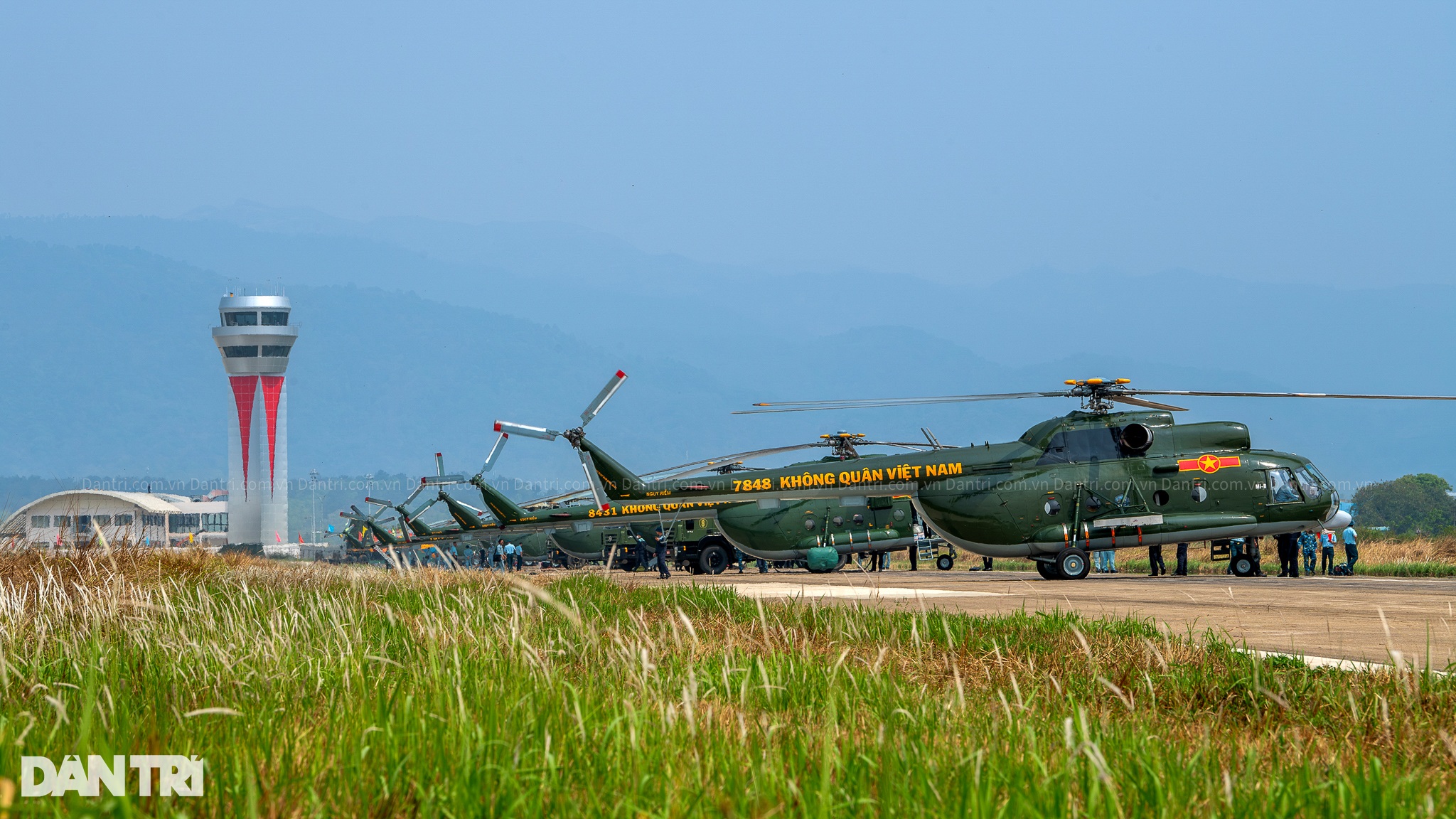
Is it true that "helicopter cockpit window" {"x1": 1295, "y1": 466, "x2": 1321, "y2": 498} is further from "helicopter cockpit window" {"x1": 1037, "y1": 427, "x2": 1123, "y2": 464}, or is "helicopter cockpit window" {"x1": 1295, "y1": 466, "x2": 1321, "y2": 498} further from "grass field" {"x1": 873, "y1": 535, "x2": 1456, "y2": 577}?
"grass field" {"x1": 873, "y1": 535, "x2": 1456, "y2": 577}

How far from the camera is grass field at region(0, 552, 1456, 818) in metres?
3.26

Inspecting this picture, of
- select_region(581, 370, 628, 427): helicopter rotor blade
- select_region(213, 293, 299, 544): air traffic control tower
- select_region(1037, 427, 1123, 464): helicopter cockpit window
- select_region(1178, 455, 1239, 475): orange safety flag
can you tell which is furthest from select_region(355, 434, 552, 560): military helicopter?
select_region(213, 293, 299, 544): air traffic control tower

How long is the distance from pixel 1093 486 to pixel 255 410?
578 ft

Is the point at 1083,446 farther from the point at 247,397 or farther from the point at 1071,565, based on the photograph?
the point at 247,397

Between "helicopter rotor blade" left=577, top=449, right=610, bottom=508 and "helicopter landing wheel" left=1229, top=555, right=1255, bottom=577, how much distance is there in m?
15.9

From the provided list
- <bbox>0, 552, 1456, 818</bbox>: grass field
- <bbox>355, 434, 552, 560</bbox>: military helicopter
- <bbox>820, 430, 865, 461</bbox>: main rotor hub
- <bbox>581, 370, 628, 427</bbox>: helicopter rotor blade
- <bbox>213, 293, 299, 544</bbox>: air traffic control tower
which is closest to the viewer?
<bbox>0, 552, 1456, 818</bbox>: grass field

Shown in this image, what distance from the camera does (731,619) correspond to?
10562 millimetres

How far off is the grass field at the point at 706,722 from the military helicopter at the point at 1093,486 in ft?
57.7

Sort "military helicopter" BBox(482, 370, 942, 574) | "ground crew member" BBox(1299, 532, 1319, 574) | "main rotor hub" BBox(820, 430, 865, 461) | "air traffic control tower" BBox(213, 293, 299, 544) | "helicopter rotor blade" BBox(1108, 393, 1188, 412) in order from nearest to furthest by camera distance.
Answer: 1. "helicopter rotor blade" BBox(1108, 393, 1188, 412)
2. "ground crew member" BBox(1299, 532, 1319, 574)
3. "military helicopter" BBox(482, 370, 942, 574)
4. "main rotor hub" BBox(820, 430, 865, 461)
5. "air traffic control tower" BBox(213, 293, 299, 544)

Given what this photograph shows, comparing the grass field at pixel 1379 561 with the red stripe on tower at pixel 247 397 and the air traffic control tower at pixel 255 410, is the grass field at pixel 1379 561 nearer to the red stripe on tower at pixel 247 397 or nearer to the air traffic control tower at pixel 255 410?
the air traffic control tower at pixel 255 410

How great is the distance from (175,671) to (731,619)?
222 inches

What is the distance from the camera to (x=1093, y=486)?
86.9 ft

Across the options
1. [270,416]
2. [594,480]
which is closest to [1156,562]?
[594,480]

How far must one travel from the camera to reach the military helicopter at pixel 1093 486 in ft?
85.5
